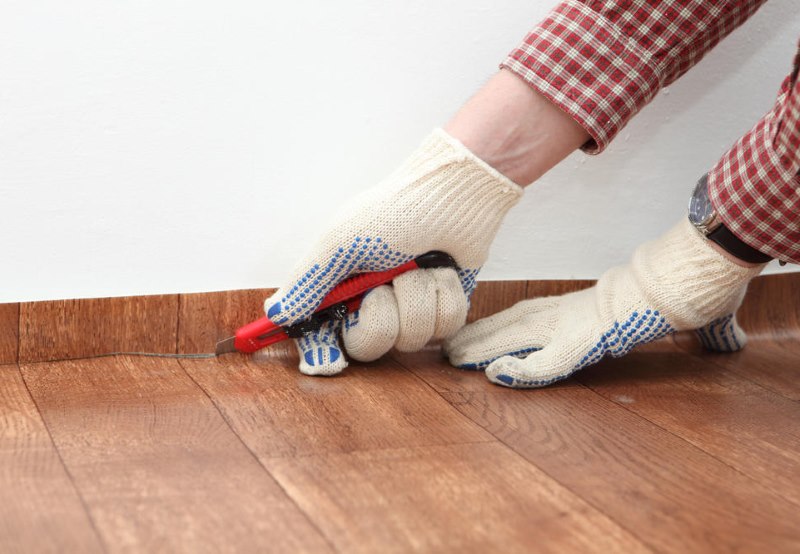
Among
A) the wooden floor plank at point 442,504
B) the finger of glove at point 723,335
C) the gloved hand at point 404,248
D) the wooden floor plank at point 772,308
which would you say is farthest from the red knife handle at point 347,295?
the wooden floor plank at point 772,308

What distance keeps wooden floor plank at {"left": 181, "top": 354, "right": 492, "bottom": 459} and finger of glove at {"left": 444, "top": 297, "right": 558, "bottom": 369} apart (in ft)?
0.22

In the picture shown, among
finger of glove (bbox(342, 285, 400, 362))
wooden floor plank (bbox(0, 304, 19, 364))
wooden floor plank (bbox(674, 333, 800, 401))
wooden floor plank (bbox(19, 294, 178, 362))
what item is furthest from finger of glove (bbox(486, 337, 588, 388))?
wooden floor plank (bbox(0, 304, 19, 364))

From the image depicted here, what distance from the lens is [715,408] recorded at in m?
0.83

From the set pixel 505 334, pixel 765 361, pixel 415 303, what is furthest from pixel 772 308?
pixel 415 303

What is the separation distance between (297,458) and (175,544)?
144 millimetres

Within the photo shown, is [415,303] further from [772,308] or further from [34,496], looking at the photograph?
[772,308]

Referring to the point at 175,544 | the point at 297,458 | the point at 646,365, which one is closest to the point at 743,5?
the point at 646,365

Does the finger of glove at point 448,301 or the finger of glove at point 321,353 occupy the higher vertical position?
the finger of glove at point 448,301

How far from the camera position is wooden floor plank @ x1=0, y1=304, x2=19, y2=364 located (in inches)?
31.8

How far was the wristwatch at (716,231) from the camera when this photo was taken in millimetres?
827

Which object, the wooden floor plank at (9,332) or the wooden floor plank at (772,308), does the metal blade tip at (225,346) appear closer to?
the wooden floor plank at (9,332)

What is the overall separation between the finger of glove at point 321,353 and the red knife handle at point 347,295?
0.02 m

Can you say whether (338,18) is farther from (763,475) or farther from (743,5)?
(763,475)

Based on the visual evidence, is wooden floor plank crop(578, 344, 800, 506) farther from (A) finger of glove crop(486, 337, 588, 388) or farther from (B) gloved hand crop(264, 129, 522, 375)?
(B) gloved hand crop(264, 129, 522, 375)
